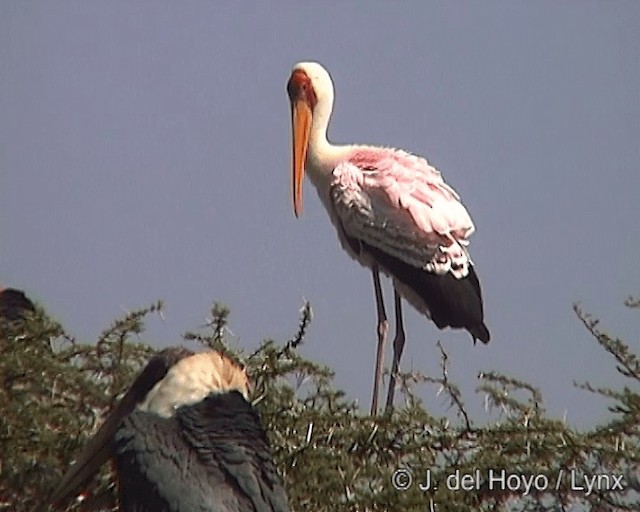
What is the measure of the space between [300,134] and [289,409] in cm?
221

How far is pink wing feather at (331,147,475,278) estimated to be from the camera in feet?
15.4

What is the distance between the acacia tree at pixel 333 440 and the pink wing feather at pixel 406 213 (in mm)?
1505

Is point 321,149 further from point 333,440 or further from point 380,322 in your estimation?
point 333,440

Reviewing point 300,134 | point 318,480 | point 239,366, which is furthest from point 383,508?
point 300,134

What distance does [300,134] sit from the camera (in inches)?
203

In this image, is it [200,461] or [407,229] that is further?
[407,229]

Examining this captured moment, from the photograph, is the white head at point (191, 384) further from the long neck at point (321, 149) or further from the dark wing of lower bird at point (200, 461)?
the long neck at point (321, 149)

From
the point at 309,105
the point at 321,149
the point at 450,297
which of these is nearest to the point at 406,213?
the point at 450,297

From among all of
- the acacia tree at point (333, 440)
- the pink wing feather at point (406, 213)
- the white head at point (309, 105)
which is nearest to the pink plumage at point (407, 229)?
the pink wing feather at point (406, 213)

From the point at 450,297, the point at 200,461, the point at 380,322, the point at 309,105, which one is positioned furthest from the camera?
the point at 309,105

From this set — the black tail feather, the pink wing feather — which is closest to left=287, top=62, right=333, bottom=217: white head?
the pink wing feather

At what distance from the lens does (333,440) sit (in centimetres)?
303

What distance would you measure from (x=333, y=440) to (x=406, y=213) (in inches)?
69.9

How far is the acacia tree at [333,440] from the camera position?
9.51 ft
